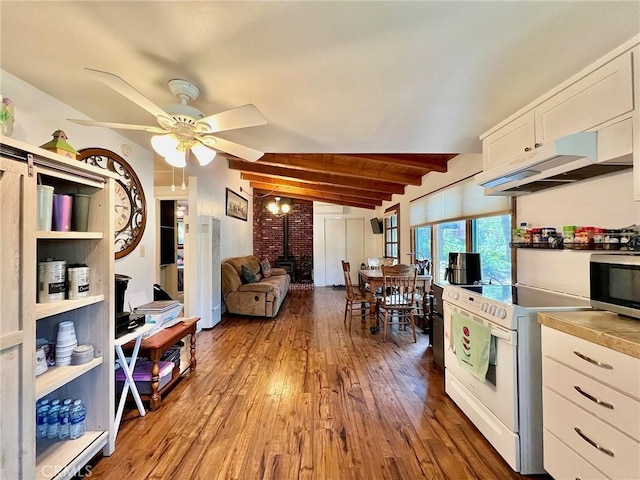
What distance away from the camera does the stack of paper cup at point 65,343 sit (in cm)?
153

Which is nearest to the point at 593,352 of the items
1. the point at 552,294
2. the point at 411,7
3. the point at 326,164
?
the point at 552,294

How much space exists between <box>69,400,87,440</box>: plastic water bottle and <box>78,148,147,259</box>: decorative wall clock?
1.33m

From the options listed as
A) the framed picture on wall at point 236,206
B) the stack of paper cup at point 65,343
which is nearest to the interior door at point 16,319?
the stack of paper cup at point 65,343

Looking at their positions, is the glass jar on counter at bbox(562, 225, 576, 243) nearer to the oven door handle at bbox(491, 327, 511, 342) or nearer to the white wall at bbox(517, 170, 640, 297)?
the white wall at bbox(517, 170, 640, 297)

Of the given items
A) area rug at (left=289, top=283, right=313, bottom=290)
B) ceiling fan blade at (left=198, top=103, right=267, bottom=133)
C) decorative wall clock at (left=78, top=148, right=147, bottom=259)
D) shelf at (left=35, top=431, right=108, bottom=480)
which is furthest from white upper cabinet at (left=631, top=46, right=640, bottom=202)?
area rug at (left=289, top=283, right=313, bottom=290)

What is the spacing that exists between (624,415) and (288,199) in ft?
27.3

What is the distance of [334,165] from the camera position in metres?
4.48

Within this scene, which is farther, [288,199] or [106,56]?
[288,199]

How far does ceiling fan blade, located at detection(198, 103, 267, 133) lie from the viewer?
155cm

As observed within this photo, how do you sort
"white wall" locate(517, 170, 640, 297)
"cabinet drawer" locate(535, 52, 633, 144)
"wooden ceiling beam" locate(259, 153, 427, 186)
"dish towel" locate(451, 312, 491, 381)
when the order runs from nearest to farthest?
"cabinet drawer" locate(535, 52, 633, 144) → "white wall" locate(517, 170, 640, 297) → "dish towel" locate(451, 312, 491, 381) → "wooden ceiling beam" locate(259, 153, 427, 186)

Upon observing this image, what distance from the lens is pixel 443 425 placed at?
6.40 ft

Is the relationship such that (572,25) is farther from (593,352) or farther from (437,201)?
(437,201)

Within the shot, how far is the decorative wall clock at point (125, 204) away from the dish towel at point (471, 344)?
9.65 feet

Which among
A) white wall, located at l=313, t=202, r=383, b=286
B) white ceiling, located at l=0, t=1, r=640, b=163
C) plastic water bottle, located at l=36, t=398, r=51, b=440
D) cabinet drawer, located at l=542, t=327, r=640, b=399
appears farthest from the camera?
white wall, located at l=313, t=202, r=383, b=286
